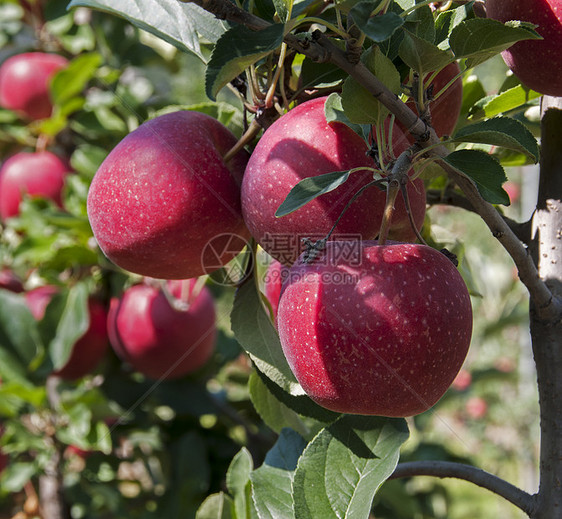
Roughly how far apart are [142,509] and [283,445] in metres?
0.91

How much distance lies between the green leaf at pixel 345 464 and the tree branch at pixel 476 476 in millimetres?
74

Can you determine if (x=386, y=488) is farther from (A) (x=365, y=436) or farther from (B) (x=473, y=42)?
(B) (x=473, y=42)

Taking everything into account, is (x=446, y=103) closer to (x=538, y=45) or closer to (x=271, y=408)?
(x=538, y=45)

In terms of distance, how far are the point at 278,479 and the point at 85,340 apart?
2.74ft

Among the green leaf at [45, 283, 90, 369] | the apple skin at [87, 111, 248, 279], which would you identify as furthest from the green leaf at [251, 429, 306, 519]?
the green leaf at [45, 283, 90, 369]

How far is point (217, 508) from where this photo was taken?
2.46ft

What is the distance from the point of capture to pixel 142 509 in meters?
1.45

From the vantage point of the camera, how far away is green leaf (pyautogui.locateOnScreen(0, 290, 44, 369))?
1.30 m

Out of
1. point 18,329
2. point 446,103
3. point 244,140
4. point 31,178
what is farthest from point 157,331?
point 446,103

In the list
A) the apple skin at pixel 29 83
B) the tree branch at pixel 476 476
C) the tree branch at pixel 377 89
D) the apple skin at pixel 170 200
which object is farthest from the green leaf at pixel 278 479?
the apple skin at pixel 29 83

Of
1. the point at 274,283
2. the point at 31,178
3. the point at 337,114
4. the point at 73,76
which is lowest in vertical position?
the point at 31,178

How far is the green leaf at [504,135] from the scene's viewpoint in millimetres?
476

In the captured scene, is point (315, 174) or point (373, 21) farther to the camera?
point (315, 174)

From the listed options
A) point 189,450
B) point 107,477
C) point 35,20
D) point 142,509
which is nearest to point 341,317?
point 189,450
